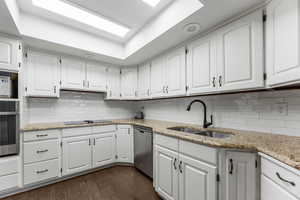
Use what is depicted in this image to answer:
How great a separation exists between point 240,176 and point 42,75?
10.4 ft

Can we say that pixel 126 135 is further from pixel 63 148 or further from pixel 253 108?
pixel 253 108

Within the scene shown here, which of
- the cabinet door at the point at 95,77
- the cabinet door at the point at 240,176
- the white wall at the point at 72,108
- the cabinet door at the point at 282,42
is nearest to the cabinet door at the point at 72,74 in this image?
the cabinet door at the point at 95,77

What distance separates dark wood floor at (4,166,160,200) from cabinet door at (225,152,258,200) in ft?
3.51

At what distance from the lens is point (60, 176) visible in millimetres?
2158

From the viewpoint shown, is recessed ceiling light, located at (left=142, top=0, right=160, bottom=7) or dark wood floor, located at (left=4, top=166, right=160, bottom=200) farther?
dark wood floor, located at (left=4, top=166, right=160, bottom=200)

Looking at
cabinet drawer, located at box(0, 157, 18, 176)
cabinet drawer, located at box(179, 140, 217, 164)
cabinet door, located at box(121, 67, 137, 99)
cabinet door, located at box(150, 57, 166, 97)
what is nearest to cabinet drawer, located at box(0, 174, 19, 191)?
cabinet drawer, located at box(0, 157, 18, 176)

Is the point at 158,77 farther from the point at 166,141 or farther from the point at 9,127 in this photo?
the point at 9,127

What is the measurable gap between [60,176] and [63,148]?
1.50ft

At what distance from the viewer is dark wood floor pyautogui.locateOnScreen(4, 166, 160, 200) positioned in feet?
5.86

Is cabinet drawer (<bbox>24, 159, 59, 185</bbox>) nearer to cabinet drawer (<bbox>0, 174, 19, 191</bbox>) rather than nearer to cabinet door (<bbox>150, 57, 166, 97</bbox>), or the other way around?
cabinet drawer (<bbox>0, 174, 19, 191</bbox>)

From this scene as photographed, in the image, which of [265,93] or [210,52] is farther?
[210,52]

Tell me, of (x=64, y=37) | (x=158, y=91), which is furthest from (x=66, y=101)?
(x=158, y=91)

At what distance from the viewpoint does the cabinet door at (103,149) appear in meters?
2.49

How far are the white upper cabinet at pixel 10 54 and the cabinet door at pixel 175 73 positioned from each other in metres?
2.27
